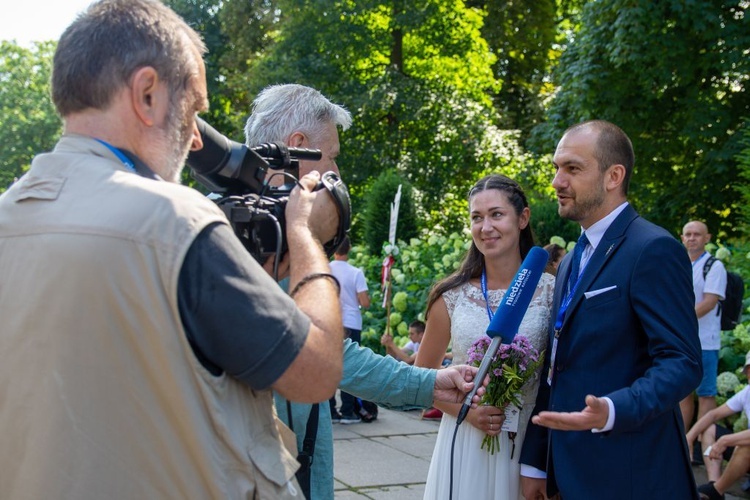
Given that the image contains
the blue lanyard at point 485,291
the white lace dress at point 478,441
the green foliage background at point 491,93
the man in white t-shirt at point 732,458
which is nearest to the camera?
the white lace dress at point 478,441

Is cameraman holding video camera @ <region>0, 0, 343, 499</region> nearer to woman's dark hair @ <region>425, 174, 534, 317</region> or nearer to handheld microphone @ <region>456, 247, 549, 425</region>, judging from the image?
handheld microphone @ <region>456, 247, 549, 425</region>

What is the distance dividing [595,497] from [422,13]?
25.7 m

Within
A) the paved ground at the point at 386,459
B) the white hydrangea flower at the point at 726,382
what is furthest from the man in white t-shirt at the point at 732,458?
the white hydrangea flower at the point at 726,382

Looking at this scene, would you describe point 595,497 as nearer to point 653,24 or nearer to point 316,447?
point 316,447

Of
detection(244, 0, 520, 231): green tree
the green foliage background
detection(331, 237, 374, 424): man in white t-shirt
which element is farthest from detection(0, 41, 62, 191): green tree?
detection(331, 237, 374, 424): man in white t-shirt

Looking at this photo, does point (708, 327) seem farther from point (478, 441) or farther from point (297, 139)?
point (297, 139)

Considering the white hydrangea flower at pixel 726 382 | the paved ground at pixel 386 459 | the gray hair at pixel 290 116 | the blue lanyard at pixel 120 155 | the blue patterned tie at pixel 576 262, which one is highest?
the gray hair at pixel 290 116

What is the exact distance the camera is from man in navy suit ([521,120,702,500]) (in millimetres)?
2896

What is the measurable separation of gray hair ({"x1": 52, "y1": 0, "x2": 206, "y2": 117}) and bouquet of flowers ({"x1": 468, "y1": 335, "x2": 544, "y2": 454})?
2.07 meters

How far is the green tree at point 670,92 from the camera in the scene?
16.9 meters

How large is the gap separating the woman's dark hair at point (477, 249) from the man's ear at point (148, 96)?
102 inches

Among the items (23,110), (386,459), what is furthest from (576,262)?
(23,110)

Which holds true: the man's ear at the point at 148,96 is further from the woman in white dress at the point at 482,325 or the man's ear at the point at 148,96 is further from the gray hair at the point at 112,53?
the woman in white dress at the point at 482,325

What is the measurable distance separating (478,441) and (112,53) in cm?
258
